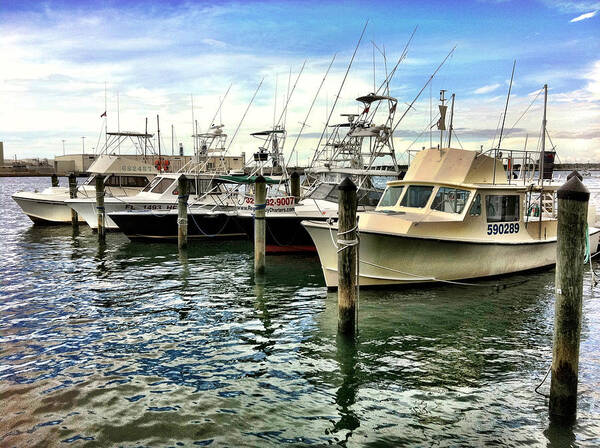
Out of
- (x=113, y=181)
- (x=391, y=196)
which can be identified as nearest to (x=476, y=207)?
(x=391, y=196)

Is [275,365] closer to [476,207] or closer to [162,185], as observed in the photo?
[476,207]

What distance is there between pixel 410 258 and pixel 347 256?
3.70m

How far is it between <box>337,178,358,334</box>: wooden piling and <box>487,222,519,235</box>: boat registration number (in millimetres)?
5724

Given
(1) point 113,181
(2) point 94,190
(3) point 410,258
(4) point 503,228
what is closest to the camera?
(3) point 410,258

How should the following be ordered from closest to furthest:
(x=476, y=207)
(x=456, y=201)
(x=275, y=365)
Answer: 1. (x=275, y=365)
2. (x=476, y=207)
3. (x=456, y=201)

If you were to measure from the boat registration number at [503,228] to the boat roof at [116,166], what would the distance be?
1957 centimetres

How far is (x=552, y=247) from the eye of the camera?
47.1 ft

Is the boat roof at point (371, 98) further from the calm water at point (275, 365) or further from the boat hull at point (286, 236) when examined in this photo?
the calm water at point (275, 365)

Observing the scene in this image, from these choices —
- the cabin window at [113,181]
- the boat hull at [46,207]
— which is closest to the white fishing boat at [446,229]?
the cabin window at [113,181]

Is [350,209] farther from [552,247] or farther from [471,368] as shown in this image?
[552,247]

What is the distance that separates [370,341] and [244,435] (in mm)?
3483

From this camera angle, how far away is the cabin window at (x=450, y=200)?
12.4 m

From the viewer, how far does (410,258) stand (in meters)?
11.4

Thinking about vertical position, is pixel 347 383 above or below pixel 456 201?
below
